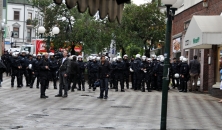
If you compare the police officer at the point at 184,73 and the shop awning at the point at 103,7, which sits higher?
the shop awning at the point at 103,7

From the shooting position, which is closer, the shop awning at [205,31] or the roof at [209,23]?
the shop awning at [205,31]

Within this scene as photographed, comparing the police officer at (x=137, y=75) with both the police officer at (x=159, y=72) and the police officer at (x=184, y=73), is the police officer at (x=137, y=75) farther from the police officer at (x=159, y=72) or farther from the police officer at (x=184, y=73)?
the police officer at (x=184, y=73)

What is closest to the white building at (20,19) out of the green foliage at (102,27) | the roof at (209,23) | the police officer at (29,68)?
the green foliage at (102,27)

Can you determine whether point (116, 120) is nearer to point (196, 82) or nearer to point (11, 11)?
point (196, 82)

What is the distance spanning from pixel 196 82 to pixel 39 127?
16633mm

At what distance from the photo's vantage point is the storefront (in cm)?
2227

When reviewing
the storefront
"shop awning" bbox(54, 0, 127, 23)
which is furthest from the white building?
"shop awning" bbox(54, 0, 127, 23)

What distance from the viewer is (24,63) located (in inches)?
1026

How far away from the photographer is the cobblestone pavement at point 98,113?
12.8 meters

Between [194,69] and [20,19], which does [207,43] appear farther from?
[20,19]

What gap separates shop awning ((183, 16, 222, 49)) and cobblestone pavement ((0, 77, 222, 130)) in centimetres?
284

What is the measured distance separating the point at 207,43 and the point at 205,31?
0.61 meters

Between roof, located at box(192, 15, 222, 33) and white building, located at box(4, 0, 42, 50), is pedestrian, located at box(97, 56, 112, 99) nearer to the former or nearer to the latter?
roof, located at box(192, 15, 222, 33)

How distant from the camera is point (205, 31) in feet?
73.6
